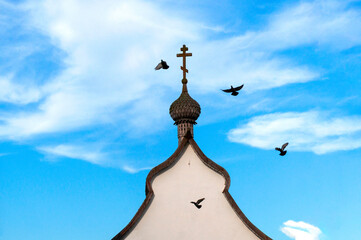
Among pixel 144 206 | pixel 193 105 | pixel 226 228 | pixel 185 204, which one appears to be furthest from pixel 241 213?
pixel 193 105

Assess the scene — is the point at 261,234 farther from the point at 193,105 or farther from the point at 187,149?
the point at 193,105

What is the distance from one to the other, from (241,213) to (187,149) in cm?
268

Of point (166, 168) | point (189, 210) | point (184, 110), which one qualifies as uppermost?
point (184, 110)

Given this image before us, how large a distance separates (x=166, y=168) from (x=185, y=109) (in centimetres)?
396

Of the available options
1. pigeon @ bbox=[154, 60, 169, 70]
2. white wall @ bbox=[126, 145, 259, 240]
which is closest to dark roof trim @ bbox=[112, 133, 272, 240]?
white wall @ bbox=[126, 145, 259, 240]

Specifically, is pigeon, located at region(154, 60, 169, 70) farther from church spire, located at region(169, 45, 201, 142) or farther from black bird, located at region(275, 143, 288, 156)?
church spire, located at region(169, 45, 201, 142)

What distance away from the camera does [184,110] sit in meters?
21.2

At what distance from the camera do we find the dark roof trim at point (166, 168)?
16891 millimetres

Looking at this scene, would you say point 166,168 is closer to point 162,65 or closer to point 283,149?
point 162,65

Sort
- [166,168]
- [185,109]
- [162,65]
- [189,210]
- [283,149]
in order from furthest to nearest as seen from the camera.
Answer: [185,109] → [166,168] → [189,210] → [283,149] → [162,65]

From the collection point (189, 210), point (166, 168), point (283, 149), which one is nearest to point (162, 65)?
point (166, 168)

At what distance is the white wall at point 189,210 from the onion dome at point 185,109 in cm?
362

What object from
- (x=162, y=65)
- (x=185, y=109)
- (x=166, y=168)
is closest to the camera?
(x=162, y=65)

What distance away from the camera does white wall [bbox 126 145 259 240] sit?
55.7ft
